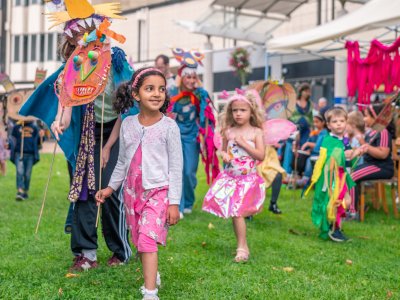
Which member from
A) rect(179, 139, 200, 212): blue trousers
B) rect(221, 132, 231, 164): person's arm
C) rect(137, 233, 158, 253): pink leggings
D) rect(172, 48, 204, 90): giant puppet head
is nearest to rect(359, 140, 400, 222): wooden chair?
rect(179, 139, 200, 212): blue trousers

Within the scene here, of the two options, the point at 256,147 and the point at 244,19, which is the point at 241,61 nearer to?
the point at 244,19

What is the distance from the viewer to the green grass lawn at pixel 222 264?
13.5ft

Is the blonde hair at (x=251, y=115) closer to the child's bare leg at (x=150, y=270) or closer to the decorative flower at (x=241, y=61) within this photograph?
the child's bare leg at (x=150, y=270)

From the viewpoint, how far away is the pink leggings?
12.5 feet

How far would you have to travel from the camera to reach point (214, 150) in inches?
285

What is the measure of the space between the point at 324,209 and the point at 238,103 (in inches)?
64.0

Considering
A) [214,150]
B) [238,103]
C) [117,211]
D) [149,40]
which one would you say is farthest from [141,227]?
[149,40]

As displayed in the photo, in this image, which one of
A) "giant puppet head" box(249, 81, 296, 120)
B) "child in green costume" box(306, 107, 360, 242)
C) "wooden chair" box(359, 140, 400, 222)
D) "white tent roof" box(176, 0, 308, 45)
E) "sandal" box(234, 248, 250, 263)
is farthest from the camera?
"white tent roof" box(176, 0, 308, 45)

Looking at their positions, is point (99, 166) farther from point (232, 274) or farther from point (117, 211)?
point (232, 274)

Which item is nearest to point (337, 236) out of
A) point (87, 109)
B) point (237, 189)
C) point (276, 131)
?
point (276, 131)

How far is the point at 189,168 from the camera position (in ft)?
25.4

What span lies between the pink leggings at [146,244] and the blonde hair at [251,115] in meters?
2.07

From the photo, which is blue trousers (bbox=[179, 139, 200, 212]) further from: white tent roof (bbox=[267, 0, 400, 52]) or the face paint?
the face paint

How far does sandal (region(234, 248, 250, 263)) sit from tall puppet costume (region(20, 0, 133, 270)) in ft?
3.17
